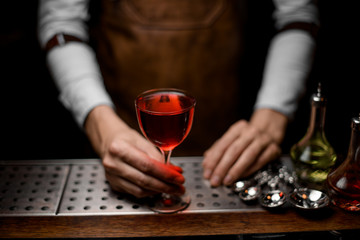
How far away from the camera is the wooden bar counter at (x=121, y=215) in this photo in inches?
36.3

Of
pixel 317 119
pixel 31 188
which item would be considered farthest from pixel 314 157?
pixel 31 188

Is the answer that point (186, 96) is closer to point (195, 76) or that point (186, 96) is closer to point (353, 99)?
point (195, 76)

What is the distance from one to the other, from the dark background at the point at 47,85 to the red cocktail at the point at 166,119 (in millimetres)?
1153

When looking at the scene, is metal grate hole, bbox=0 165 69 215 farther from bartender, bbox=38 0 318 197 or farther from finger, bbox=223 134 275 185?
finger, bbox=223 134 275 185

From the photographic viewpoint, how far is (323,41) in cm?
227

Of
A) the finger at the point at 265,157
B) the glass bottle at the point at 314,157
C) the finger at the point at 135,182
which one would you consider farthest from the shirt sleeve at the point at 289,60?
the finger at the point at 135,182

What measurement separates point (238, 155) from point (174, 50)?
76cm

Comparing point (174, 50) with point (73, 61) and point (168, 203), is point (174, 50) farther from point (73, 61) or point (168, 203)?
point (168, 203)

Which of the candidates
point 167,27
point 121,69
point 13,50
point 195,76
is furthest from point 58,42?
point 13,50

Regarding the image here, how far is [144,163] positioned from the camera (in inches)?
40.4

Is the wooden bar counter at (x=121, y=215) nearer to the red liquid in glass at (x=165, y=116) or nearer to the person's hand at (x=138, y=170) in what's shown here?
the person's hand at (x=138, y=170)

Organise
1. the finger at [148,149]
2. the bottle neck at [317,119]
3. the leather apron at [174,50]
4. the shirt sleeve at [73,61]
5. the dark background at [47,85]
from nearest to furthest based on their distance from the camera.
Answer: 1. the bottle neck at [317,119]
2. the finger at [148,149]
3. the shirt sleeve at [73,61]
4. the leather apron at [174,50]
5. the dark background at [47,85]

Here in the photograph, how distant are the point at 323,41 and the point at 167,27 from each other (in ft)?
3.62

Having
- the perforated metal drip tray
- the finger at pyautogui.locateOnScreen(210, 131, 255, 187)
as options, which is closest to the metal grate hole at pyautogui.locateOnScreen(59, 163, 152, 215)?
the perforated metal drip tray
